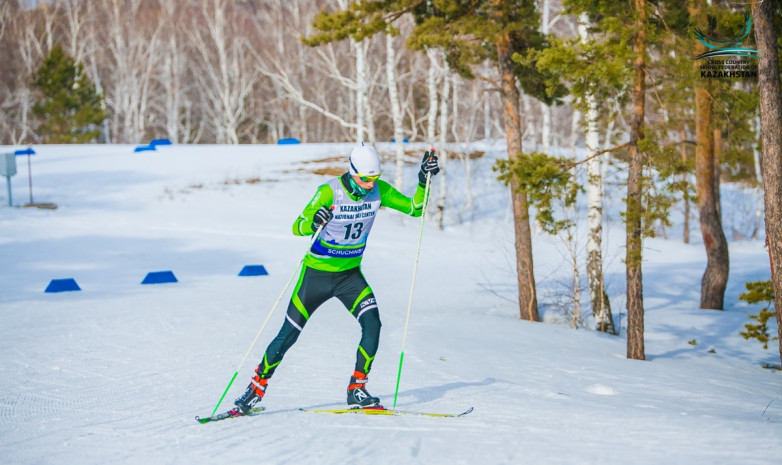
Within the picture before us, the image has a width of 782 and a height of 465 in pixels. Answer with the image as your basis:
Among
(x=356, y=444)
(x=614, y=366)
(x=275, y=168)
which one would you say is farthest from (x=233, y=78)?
(x=356, y=444)

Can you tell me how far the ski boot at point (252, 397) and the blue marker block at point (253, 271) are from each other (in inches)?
426

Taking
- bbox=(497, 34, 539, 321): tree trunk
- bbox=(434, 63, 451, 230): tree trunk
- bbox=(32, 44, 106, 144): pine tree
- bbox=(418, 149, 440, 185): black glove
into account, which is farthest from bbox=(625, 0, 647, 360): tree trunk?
bbox=(32, 44, 106, 144): pine tree

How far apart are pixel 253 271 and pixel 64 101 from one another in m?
27.9

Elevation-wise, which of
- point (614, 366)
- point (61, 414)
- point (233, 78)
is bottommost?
point (614, 366)

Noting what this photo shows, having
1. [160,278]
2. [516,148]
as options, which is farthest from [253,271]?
[516,148]

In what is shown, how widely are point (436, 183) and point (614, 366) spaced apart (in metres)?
23.4

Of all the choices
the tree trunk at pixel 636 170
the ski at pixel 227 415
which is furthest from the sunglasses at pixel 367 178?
the tree trunk at pixel 636 170

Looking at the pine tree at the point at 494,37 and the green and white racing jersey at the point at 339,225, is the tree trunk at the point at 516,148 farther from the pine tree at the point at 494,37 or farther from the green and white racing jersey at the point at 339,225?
the green and white racing jersey at the point at 339,225

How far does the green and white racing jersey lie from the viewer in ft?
19.9

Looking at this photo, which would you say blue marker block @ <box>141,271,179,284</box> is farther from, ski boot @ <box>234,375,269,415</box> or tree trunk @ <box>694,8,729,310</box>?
tree trunk @ <box>694,8,729,310</box>

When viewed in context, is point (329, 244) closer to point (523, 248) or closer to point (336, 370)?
point (336, 370)

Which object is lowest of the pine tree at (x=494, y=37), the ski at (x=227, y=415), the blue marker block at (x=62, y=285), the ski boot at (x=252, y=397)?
the blue marker block at (x=62, y=285)

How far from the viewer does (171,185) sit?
2644 cm

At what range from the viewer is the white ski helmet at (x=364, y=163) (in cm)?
606
